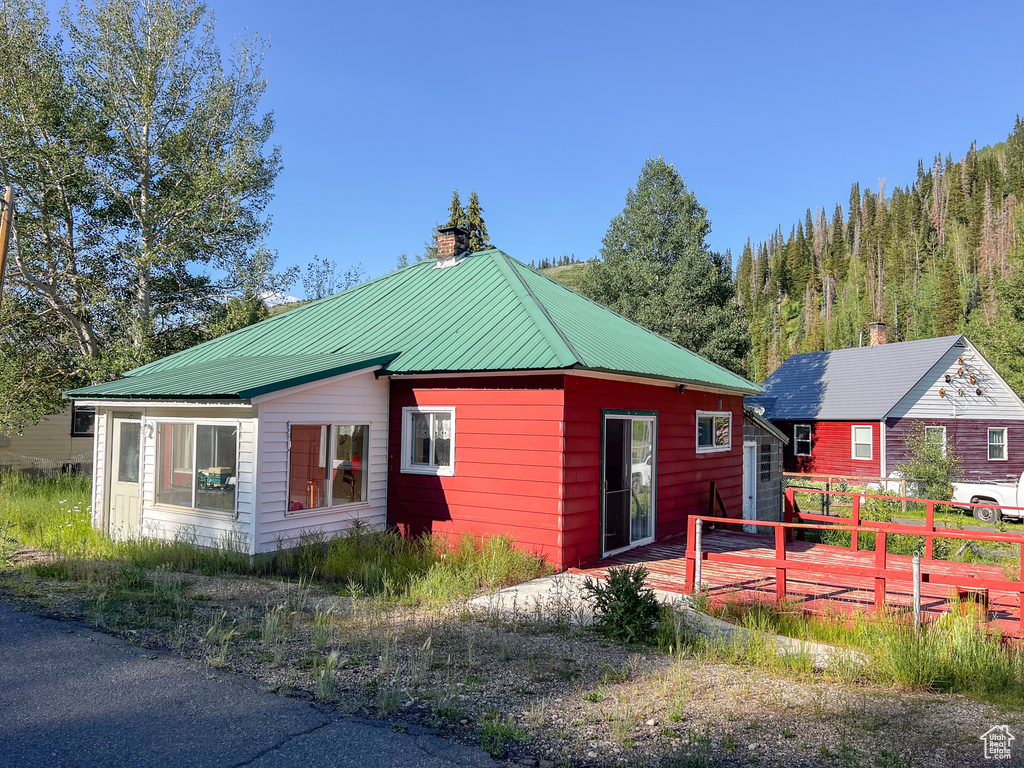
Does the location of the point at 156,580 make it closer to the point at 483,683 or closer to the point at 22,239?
the point at 483,683

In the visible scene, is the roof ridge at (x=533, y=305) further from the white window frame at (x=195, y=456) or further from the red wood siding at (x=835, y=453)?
the red wood siding at (x=835, y=453)

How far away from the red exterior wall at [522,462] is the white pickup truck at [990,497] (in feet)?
49.7

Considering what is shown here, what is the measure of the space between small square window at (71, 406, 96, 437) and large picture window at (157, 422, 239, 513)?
14713mm

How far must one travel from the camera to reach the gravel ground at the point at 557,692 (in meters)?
4.30

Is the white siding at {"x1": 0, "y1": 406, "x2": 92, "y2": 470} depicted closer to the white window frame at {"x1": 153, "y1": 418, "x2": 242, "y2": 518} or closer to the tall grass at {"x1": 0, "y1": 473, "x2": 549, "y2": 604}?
the tall grass at {"x1": 0, "y1": 473, "x2": 549, "y2": 604}

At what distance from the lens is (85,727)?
14.7 ft

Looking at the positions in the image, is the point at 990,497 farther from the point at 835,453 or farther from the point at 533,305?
the point at 533,305

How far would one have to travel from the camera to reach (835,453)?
2903 centimetres

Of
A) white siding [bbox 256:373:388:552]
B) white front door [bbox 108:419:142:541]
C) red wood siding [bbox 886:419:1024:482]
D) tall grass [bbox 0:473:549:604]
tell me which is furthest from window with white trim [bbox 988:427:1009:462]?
white front door [bbox 108:419:142:541]

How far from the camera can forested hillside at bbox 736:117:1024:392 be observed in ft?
260

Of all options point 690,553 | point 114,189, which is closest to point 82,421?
point 114,189

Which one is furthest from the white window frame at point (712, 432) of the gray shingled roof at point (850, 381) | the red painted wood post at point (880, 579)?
the gray shingled roof at point (850, 381)

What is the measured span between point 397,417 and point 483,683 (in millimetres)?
6802

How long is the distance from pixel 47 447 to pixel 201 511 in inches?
645
